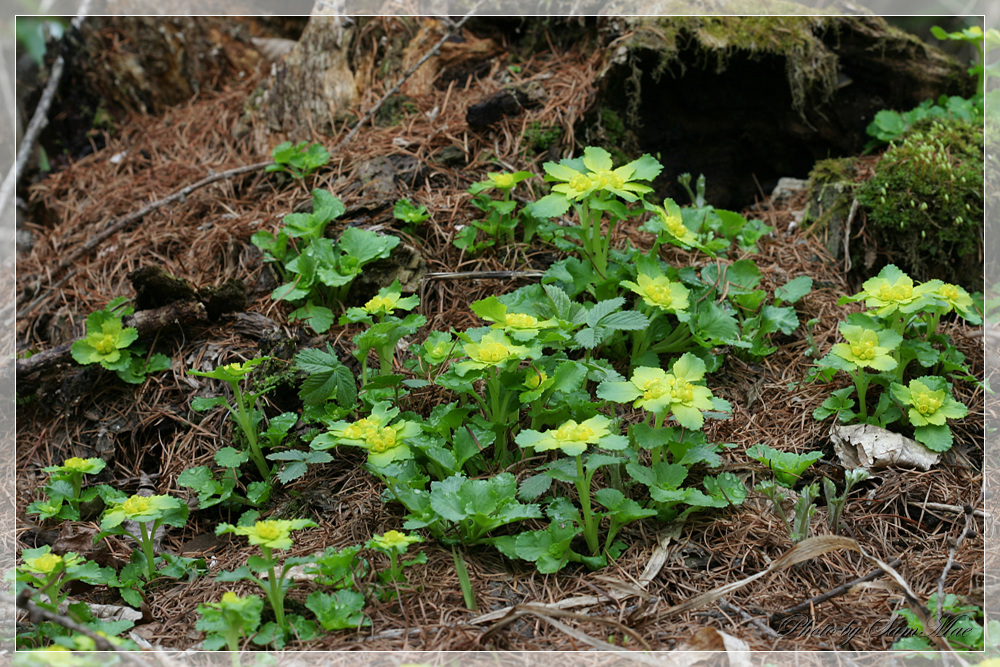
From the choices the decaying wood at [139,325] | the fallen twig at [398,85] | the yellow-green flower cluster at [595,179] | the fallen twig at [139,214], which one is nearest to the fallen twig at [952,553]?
the yellow-green flower cluster at [595,179]

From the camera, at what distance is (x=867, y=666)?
68.2 inches

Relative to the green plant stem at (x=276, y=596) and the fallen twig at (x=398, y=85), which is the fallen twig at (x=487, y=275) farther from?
the green plant stem at (x=276, y=596)

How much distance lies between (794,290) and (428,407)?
1.54 metres

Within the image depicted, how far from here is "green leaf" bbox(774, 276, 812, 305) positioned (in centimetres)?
278

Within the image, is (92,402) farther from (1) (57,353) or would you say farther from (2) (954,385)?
(2) (954,385)

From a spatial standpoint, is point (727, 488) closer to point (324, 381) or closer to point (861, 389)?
point (861, 389)

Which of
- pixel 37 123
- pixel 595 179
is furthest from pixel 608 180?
pixel 37 123

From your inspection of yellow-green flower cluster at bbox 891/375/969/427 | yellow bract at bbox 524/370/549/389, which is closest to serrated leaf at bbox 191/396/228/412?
yellow bract at bbox 524/370/549/389

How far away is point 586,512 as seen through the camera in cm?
201

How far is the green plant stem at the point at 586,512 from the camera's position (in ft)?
6.52

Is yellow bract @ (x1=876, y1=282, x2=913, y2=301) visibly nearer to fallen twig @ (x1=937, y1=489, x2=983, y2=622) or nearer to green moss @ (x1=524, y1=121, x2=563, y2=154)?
fallen twig @ (x1=937, y1=489, x2=983, y2=622)

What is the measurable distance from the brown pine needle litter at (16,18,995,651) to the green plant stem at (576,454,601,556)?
0.08 metres

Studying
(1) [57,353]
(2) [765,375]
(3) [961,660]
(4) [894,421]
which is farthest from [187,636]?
(4) [894,421]

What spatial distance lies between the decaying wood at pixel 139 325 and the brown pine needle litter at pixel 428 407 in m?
0.07
